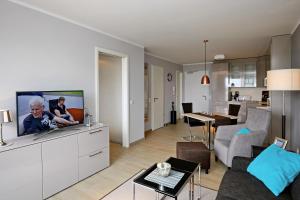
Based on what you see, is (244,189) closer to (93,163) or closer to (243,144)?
(243,144)

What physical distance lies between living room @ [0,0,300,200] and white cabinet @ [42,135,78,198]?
1 cm

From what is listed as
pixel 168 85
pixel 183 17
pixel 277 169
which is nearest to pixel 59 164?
pixel 277 169

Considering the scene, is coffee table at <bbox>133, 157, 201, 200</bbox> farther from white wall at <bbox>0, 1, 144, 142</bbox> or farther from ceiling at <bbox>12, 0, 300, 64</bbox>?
ceiling at <bbox>12, 0, 300, 64</bbox>

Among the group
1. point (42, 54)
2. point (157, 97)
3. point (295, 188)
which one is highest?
point (42, 54)

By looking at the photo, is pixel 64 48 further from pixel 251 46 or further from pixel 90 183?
pixel 251 46

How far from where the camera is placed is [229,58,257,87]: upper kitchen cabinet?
605cm

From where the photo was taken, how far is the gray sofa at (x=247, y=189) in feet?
4.94

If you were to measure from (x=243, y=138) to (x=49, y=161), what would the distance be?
2678 mm

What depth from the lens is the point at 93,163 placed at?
9.11ft

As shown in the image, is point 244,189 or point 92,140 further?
point 92,140

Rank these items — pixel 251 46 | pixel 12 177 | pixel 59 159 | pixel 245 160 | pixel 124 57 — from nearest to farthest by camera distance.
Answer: pixel 12 177 → pixel 245 160 → pixel 59 159 → pixel 124 57 → pixel 251 46

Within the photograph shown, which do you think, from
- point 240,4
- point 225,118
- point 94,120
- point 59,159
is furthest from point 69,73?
point 225,118

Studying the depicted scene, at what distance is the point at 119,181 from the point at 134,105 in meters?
1.96

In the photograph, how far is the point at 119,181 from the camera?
2.61m
